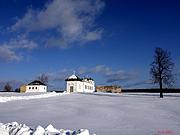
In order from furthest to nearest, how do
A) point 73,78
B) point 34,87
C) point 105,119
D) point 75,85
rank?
point 34,87 < point 73,78 < point 75,85 < point 105,119

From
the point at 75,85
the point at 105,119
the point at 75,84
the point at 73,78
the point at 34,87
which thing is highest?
the point at 73,78

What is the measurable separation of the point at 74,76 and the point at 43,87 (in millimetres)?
18002

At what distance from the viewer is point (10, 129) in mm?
12031

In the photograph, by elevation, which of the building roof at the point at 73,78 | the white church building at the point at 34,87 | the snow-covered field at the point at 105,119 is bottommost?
the snow-covered field at the point at 105,119

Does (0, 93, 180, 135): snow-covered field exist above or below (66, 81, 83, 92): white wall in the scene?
below

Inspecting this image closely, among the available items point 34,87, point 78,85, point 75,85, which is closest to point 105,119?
point 75,85

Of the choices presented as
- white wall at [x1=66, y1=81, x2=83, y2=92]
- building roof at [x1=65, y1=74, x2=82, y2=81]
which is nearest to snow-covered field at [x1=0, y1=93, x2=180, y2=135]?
white wall at [x1=66, y1=81, x2=83, y2=92]

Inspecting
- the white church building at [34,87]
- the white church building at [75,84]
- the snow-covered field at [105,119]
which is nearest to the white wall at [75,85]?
the white church building at [75,84]

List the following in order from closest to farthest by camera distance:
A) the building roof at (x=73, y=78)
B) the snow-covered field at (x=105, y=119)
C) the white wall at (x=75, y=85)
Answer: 1. the snow-covered field at (x=105, y=119)
2. the white wall at (x=75, y=85)
3. the building roof at (x=73, y=78)

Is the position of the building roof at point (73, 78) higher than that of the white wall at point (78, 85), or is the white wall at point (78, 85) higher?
the building roof at point (73, 78)

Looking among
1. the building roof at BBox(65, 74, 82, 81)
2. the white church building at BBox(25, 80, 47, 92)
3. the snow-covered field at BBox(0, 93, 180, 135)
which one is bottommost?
the snow-covered field at BBox(0, 93, 180, 135)

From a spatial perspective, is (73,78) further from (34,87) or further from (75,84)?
(34,87)

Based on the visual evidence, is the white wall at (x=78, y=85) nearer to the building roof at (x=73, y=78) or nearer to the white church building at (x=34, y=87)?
the building roof at (x=73, y=78)

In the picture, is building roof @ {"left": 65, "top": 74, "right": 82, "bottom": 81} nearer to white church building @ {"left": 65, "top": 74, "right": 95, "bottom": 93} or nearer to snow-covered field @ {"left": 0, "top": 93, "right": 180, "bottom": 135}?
white church building @ {"left": 65, "top": 74, "right": 95, "bottom": 93}
